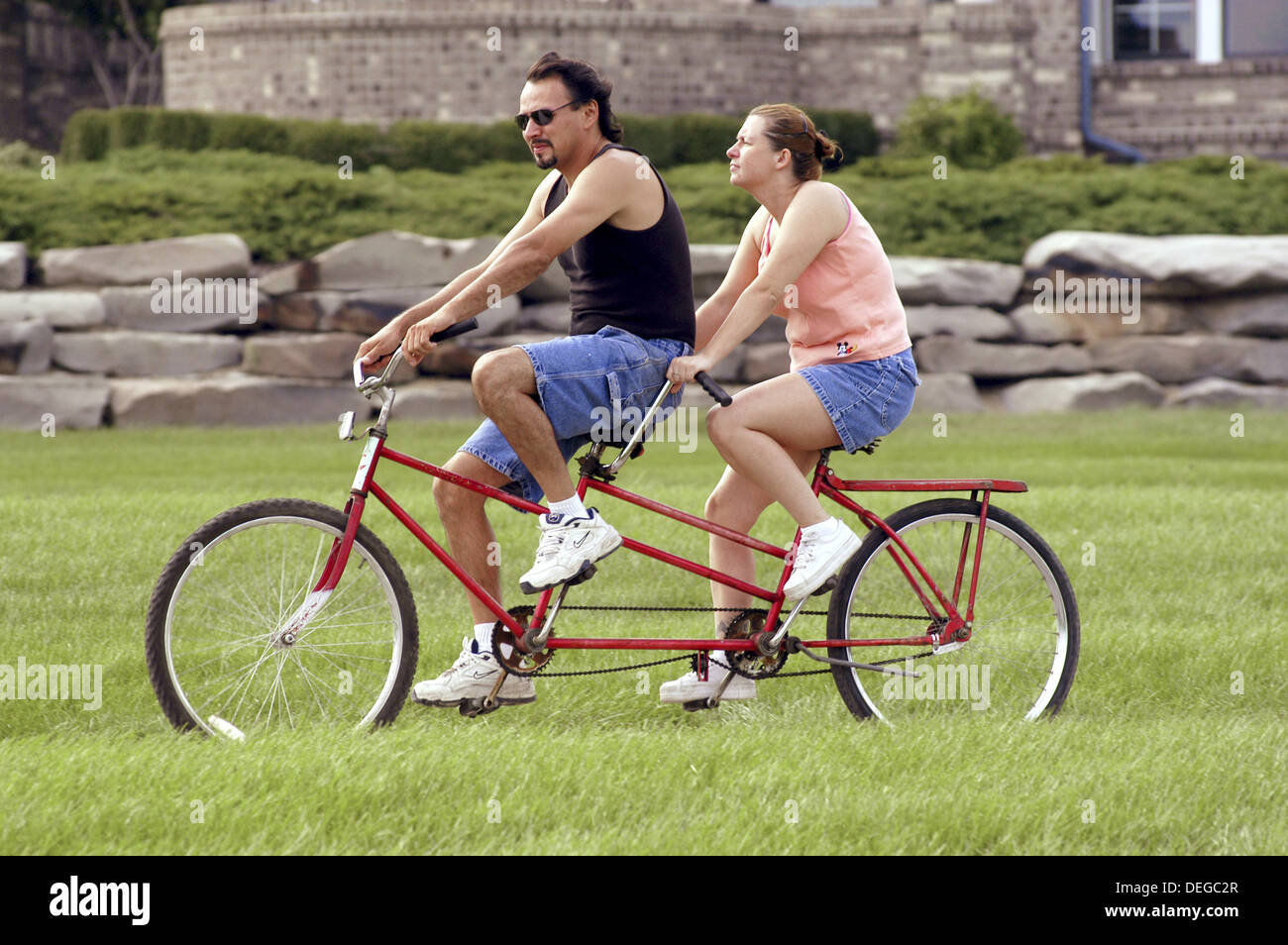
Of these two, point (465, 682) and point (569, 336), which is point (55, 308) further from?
point (569, 336)

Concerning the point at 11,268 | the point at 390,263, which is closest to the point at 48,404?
the point at 11,268

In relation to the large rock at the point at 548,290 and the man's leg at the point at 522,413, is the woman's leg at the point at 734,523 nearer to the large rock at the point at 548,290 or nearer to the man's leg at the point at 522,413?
the man's leg at the point at 522,413

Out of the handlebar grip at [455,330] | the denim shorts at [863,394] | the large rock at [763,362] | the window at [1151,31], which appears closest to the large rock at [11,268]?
the large rock at [763,362]

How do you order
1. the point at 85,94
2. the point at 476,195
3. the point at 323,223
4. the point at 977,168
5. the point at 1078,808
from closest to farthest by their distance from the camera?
1. the point at 1078,808
2. the point at 323,223
3. the point at 476,195
4. the point at 977,168
5. the point at 85,94

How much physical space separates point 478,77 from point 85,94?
1274 centimetres

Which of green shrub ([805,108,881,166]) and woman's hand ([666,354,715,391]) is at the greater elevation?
green shrub ([805,108,881,166])

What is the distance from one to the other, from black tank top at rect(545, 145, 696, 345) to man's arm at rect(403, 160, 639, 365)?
119mm

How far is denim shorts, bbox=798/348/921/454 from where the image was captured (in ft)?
14.7

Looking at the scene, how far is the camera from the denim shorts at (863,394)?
4484 mm

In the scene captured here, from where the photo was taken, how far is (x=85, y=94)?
1435 inches

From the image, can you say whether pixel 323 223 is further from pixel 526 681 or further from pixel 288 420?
pixel 526 681

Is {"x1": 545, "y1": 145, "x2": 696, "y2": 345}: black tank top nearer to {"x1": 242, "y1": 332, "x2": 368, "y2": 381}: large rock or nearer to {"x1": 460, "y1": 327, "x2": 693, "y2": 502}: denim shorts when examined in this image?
{"x1": 460, "y1": 327, "x2": 693, "y2": 502}: denim shorts

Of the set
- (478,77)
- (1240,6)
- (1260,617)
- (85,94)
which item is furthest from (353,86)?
(1260,617)

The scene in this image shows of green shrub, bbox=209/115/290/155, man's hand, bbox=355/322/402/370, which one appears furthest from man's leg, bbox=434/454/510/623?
green shrub, bbox=209/115/290/155
